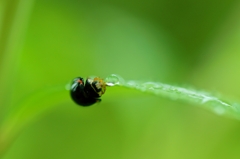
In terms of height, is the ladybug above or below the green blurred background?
below

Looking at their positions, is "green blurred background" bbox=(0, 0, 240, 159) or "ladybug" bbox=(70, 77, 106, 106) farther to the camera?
"green blurred background" bbox=(0, 0, 240, 159)

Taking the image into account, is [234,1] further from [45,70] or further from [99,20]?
[45,70]

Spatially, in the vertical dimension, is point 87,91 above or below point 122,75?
below

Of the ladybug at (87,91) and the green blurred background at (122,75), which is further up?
the green blurred background at (122,75)

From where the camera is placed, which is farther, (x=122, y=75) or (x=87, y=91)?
(x=122, y=75)
